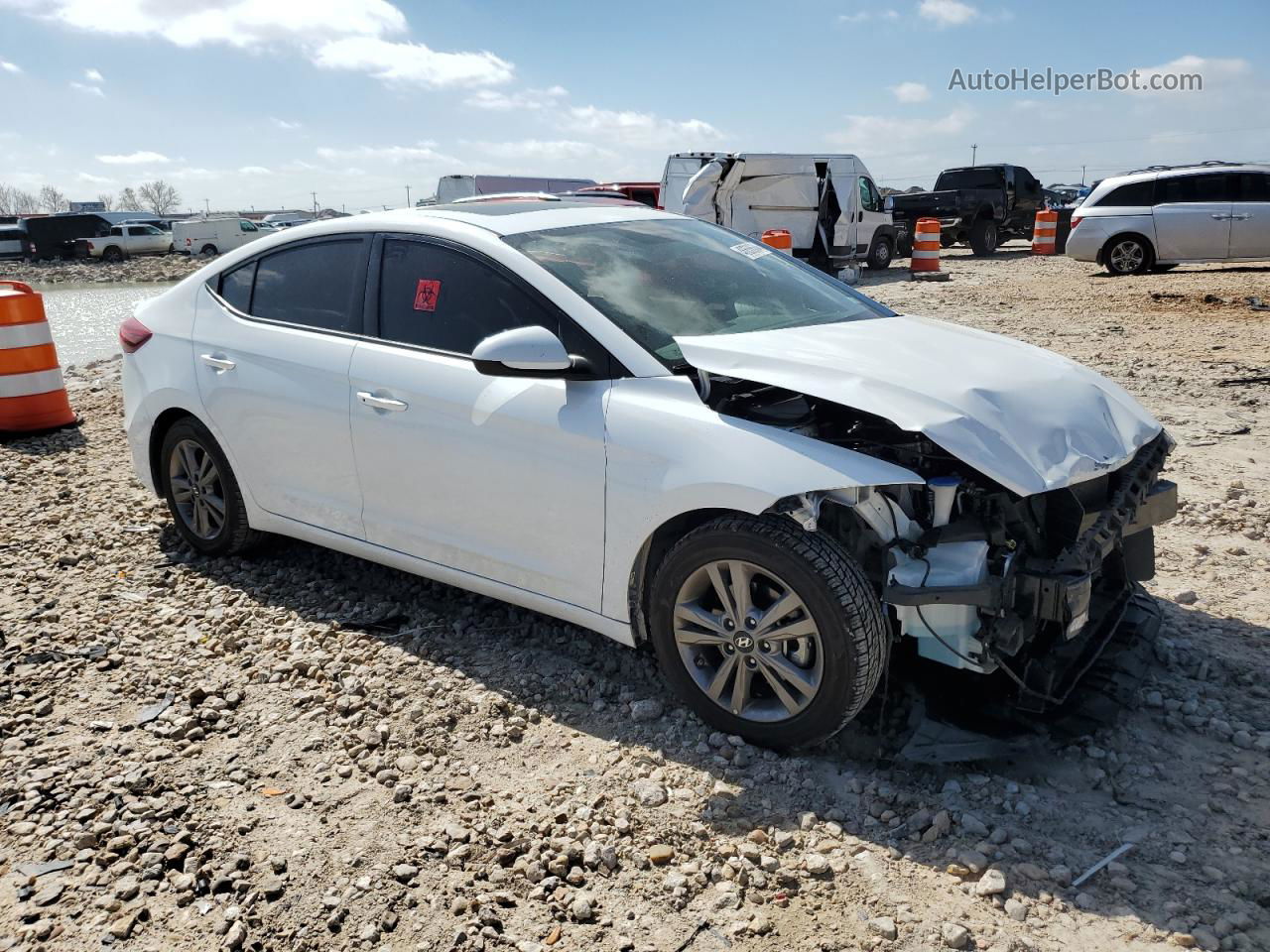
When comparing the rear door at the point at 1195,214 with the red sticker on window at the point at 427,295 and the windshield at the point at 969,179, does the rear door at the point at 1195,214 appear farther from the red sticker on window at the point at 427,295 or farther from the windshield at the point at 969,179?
the red sticker on window at the point at 427,295

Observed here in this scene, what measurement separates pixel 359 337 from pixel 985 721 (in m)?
2.79

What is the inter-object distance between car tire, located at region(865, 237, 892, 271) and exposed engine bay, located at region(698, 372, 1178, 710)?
2014 cm

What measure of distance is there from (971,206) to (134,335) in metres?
25.0

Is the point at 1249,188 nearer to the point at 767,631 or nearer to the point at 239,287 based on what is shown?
the point at 239,287

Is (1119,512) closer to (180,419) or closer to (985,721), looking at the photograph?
(985,721)

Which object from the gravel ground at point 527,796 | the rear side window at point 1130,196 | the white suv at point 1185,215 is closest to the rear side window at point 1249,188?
the white suv at point 1185,215

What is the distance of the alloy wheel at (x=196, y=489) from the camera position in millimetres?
4938

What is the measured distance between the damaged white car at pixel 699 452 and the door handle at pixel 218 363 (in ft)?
0.25

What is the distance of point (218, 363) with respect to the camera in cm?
462

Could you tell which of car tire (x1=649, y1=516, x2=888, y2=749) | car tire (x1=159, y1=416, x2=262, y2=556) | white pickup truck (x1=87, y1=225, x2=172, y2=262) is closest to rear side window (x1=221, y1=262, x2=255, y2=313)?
car tire (x1=159, y1=416, x2=262, y2=556)

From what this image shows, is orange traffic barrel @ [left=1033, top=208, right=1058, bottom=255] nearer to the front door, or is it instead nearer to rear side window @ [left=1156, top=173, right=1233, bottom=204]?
rear side window @ [left=1156, top=173, right=1233, bottom=204]

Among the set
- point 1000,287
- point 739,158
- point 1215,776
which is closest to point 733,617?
point 1215,776

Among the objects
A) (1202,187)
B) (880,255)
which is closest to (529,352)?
(1202,187)

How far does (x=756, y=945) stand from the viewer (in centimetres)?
249
